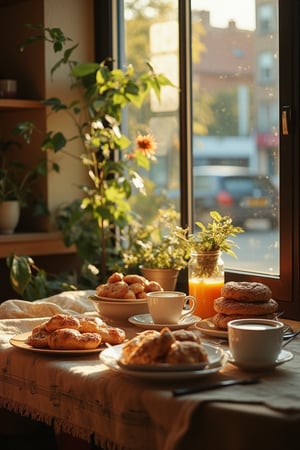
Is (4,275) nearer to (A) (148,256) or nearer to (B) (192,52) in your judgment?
(A) (148,256)

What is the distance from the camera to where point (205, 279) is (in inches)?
94.0

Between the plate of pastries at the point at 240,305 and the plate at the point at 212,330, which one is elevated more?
the plate of pastries at the point at 240,305

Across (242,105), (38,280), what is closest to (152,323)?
(38,280)

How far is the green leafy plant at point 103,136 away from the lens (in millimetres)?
3082

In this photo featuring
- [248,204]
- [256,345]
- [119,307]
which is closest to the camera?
[256,345]

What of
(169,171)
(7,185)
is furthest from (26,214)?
(169,171)

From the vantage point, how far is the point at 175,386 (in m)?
1.69

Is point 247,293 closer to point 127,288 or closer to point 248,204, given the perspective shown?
point 127,288

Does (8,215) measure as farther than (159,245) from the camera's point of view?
Yes

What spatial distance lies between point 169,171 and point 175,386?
63.9 inches

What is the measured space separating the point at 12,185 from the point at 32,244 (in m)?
0.24

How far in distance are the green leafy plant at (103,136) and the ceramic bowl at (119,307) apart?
811 millimetres

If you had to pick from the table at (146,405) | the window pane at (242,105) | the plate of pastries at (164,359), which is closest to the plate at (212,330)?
the table at (146,405)

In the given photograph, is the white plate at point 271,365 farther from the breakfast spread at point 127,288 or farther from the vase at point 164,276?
the vase at point 164,276
